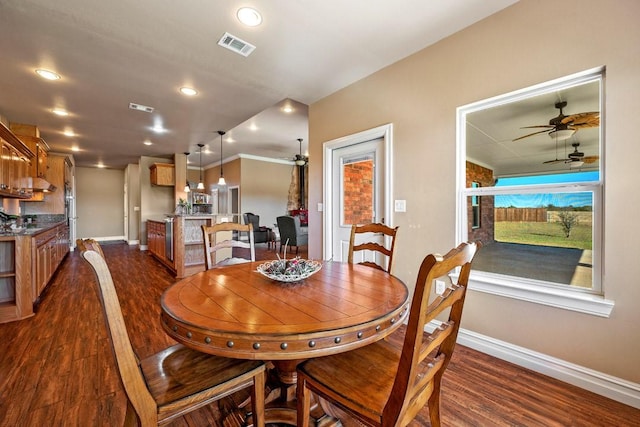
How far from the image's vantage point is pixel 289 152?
791 centimetres

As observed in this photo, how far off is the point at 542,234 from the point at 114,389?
10.2 ft

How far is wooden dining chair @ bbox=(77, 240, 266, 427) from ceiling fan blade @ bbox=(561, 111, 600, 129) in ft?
8.06

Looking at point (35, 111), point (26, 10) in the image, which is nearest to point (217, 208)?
point (35, 111)

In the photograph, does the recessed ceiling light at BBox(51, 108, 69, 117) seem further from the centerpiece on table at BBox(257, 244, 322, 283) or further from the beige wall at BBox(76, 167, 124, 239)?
the beige wall at BBox(76, 167, 124, 239)

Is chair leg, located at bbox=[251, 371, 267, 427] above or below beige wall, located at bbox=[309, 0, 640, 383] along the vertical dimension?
below

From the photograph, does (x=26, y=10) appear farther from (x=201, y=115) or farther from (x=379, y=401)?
(x=379, y=401)

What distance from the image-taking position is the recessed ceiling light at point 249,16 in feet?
6.70

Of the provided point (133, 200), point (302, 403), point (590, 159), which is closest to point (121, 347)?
point (302, 403)

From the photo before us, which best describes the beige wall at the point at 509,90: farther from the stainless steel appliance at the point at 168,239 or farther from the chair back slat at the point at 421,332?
the stainless steel appliance at the point at 168,239

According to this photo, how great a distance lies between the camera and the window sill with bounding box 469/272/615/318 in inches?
65.9

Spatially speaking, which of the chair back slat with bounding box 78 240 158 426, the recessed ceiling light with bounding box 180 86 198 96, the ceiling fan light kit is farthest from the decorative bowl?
the recessed ceiling light with bounding box 180 86 198 96

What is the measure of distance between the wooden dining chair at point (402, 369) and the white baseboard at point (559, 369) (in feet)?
4.01

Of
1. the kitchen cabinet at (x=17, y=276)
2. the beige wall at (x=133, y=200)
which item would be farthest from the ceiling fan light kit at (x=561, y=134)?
the beige wall at (x=133, y=200)

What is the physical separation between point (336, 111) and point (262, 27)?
1.36 m
